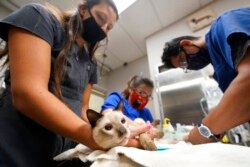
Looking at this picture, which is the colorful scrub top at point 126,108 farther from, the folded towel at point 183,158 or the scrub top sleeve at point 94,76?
the folded towel at point 183,158

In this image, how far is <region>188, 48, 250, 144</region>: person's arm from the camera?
577 mm

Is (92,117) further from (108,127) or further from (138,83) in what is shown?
(138,83)

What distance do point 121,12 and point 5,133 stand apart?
2.14 meters

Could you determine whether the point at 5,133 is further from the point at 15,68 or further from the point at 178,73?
the point at 178,73

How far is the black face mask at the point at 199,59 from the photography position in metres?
1.07

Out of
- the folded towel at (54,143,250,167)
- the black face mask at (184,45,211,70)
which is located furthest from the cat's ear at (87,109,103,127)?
the black face mask at (184,45,211,70)

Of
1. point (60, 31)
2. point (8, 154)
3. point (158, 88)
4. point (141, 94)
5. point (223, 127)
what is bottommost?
point (158, 88)

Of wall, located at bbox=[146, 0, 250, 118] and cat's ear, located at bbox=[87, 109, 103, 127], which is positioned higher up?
cat's ear, located at bbox=[87, 109, 103, 127]

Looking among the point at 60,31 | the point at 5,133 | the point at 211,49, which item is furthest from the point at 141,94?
the point at 5,133

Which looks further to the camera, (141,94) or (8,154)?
(141,94)

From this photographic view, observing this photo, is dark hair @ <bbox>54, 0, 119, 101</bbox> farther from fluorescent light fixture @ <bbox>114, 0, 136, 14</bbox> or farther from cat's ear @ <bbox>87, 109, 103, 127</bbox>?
fluorescent light fixture @ <bbox>114, 0, 136, 14</bbox>

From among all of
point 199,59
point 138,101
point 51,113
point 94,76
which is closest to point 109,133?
point 51,113

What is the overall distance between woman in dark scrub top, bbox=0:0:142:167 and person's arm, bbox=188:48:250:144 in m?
0.33

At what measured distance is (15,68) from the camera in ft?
1.48
